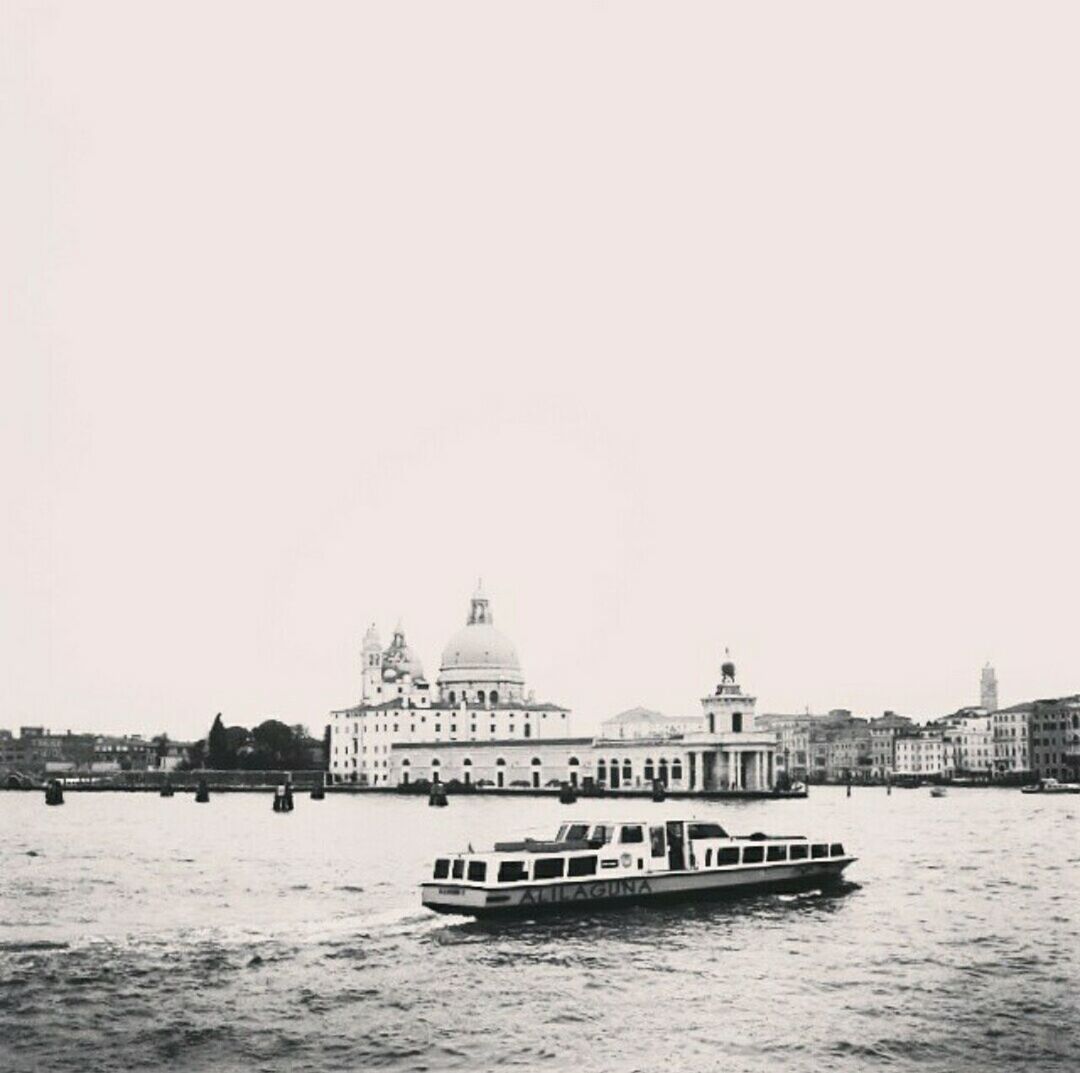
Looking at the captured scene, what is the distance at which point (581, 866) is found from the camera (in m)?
32.7

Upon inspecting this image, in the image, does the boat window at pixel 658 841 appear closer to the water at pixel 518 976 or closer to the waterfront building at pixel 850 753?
the water at pixel 518 976

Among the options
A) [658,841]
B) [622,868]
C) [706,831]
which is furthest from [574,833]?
[706,831]

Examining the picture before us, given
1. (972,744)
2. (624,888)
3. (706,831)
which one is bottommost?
(624,888)

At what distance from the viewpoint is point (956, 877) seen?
41.6 metres

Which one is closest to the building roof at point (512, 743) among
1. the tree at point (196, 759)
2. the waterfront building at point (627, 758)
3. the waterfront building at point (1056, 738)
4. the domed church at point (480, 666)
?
the waterfront building at point (627, 758)

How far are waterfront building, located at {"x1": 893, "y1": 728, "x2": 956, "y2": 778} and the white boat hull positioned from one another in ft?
433

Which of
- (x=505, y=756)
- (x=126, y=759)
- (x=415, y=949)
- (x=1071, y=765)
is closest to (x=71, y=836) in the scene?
(x=415, y=949)

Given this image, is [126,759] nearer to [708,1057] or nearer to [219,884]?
[219,884]

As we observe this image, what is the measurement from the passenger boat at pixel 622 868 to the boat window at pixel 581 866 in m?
0.02

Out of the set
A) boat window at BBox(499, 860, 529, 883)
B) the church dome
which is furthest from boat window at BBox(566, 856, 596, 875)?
the church dome

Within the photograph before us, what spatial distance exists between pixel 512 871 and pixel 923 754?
143765 millimetres

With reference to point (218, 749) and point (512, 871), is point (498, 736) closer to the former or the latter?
point (218, 749)

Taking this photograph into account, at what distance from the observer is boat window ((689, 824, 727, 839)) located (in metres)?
35.6

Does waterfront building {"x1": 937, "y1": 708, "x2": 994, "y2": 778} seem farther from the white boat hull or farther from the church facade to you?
the white boat hull
